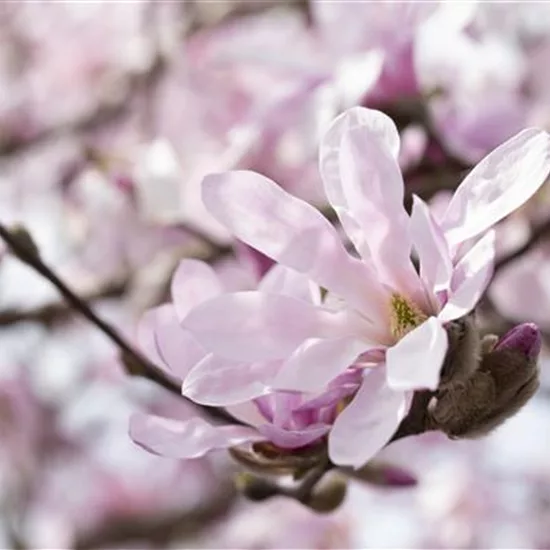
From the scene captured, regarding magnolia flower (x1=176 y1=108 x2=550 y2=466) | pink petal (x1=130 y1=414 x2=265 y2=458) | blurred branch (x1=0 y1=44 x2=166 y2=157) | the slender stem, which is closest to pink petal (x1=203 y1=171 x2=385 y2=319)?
magnolia flower (x1=176 y1=108 x2=550 y2=466)

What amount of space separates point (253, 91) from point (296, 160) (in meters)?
0.28

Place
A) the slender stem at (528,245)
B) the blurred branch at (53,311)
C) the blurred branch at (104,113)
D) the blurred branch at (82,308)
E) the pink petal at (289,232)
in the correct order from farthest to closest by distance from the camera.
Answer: the blurred branch at (104,113)
the blurred branch at (53,311)
the slender stem at (528,245)
the blurred branch at (82,308)
the pink petal at (289,232)

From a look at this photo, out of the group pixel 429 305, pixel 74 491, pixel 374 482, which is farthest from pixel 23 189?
pixel 429 305

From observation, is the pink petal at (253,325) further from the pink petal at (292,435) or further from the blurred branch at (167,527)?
the blurred branch at (167,527)

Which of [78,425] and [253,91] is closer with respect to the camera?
[253,91]

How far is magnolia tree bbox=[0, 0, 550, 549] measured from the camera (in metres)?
0.70

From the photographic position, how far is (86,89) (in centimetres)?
275

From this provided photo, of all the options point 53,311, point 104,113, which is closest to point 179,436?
point 53,311

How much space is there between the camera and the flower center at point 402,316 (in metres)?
0.74

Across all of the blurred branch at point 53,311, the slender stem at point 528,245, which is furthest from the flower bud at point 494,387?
the blurred branch at point 53,311

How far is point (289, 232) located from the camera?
725mm

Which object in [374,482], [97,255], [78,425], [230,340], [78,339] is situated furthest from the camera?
[78,425]

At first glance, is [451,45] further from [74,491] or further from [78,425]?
[74,491]

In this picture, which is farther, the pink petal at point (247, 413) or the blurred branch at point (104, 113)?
the blurred branch at point (104, 113)
